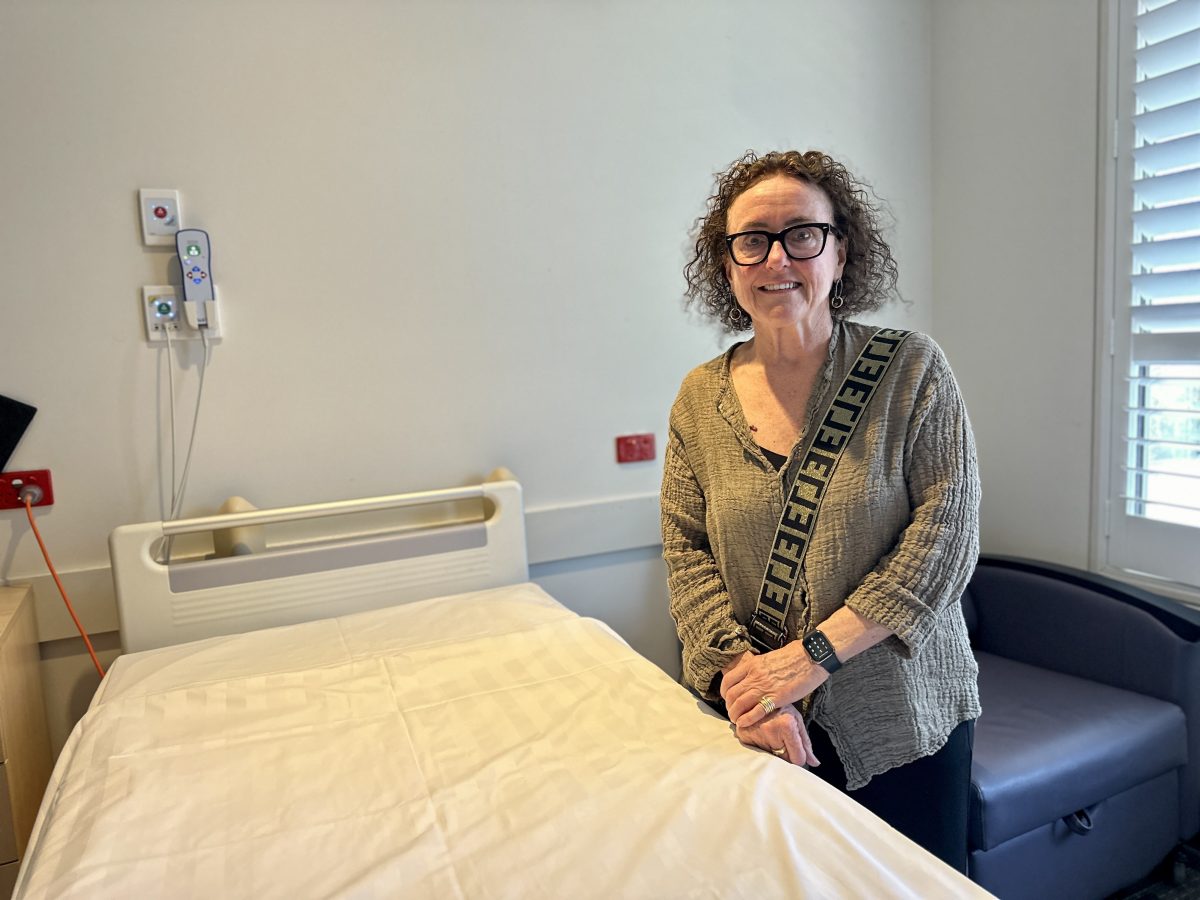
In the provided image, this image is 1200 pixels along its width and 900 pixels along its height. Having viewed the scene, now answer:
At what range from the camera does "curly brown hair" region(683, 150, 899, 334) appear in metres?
1.44

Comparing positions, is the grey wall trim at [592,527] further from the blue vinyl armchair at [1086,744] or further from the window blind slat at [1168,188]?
the window blind slat at [1168,188]

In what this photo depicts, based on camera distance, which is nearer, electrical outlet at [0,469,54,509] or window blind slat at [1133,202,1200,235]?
electrical outlet at [0,469,54,509]

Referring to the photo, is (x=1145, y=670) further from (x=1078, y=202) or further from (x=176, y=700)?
(x=176, y=700)

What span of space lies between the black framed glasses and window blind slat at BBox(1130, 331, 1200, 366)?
50.1 inches

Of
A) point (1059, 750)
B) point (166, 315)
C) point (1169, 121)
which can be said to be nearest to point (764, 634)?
point (1059, 750)

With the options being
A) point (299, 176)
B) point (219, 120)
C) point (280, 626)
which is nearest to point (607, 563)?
point (280, 626)

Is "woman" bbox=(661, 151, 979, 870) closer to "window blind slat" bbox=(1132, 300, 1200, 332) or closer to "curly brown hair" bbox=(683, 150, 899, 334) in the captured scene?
"curly brown hair" bbox=(683, 150, 899, 334)

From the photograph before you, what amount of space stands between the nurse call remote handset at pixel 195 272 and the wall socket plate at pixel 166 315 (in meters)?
0.02

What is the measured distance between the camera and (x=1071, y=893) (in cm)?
186

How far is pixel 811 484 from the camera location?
1.35 m

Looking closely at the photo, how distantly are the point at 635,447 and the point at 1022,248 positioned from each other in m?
1.29

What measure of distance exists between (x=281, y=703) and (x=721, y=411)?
91 cm

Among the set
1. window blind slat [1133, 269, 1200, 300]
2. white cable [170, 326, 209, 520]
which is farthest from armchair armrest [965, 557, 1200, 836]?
white cable [170, 326, 209, 520]

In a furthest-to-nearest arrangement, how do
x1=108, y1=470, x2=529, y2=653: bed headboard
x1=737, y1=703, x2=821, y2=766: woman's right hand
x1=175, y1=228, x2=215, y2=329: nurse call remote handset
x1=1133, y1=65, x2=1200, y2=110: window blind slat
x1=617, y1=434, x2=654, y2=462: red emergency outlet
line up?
x1=617, y1=434, x2=654, y2=462: red emergency outlet
x1=1133, y1=65, x2=1200, y2=110: window blind slat
x1=175, y1=228, x2=215, y2=329: nurse call remote handset
x1=108, y1=470, x2=529, y2=653: bed headboard
x1=737, y1=703, x2=821, y2=766: woman's right hand
